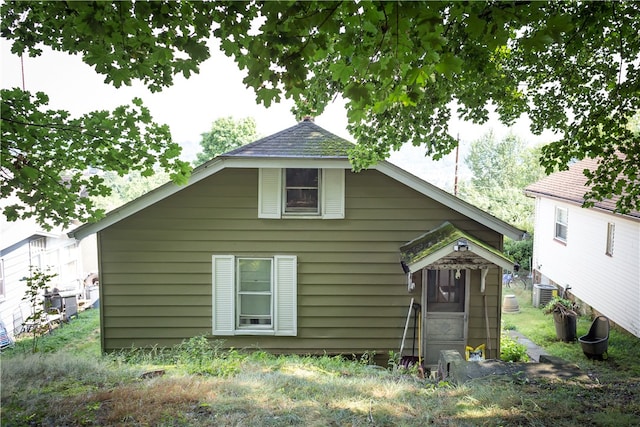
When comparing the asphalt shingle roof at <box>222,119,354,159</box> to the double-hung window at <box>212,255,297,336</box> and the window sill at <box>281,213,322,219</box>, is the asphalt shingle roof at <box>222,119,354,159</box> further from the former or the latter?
the double-hung window at <box>212,255,297,336</box>

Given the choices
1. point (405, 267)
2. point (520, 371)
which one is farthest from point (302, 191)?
point (520, 371)

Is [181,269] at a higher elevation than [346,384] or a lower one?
higher

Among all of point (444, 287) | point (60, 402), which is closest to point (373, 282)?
point (444, 287)

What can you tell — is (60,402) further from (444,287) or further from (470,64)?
(444,287)

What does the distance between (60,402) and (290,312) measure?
176 inches

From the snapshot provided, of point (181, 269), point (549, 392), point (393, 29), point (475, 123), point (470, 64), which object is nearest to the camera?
point (393, 29)

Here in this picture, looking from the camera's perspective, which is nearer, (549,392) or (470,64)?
(470,64)

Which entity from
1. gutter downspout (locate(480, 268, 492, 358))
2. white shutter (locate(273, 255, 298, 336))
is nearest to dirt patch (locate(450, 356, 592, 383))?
gutter downspout (locate(480, 268, 492, 358))

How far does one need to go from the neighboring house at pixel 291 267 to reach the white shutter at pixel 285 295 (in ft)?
0.06

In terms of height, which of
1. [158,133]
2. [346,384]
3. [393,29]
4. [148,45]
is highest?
[148,45]

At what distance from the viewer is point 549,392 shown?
520 centimetres

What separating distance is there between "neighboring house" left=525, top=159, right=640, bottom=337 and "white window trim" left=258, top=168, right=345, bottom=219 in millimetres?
6911

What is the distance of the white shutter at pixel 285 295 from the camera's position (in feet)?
27.5

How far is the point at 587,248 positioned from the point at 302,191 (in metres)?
9.84
